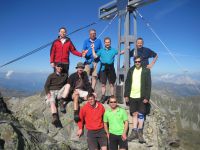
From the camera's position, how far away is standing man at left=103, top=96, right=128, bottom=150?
890 centimetres

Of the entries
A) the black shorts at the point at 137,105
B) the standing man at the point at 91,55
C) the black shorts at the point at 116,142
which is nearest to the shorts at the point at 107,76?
the standing man at the point at 91,55

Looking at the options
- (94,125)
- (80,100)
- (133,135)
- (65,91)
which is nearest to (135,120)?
(133,135)

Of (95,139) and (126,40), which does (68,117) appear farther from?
(126,40)

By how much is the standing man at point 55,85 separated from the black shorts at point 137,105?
367cm

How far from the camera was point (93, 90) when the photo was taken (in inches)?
444

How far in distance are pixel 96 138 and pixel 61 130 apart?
265 centimetres

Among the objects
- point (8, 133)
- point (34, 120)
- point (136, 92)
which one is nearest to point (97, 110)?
point (136, 92)

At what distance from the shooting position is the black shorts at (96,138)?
9.05 m

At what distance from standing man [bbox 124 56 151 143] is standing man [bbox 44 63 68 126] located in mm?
3425

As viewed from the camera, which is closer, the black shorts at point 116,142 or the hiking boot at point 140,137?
the black shorts at point 116,142

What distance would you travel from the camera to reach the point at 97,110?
9.34 meters

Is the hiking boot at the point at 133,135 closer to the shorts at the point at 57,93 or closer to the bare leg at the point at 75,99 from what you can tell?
the bare leg at the point at 75,99

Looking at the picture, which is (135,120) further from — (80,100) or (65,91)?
(65,91)

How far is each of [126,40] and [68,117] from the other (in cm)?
509
